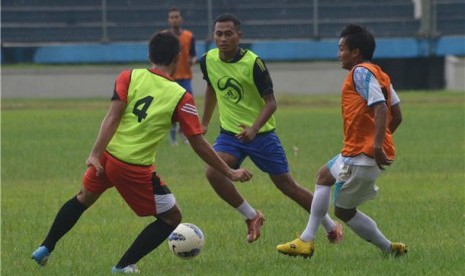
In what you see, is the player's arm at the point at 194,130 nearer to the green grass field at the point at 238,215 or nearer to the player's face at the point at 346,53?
the green grass field at the point at 238,215

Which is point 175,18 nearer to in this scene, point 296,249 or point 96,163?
point 296,249

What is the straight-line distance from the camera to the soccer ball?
340 inches

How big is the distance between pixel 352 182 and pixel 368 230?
45 centimetres

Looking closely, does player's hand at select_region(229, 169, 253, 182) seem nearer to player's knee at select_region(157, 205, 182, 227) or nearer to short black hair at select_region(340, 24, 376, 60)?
player's knee at select_region(157, 205, 182, 227)

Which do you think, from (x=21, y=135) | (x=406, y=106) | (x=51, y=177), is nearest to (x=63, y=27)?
(x=406, y=106)

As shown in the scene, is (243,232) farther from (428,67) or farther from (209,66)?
(428,67)

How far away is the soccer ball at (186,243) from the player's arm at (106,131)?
3.20 ft

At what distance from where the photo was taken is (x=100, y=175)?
812cm

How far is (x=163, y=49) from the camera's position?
7.91 metres

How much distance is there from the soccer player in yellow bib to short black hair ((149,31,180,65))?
1220mm

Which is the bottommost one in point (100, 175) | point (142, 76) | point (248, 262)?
point (248, 262)

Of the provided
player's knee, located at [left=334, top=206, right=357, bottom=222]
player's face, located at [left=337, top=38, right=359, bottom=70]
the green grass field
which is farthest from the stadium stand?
player's face, located at [left=337, top=38, right=359, bottom=70]

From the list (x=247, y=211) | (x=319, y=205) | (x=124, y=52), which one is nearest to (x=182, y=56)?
(x=247, y=211)

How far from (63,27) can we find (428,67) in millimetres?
11983
